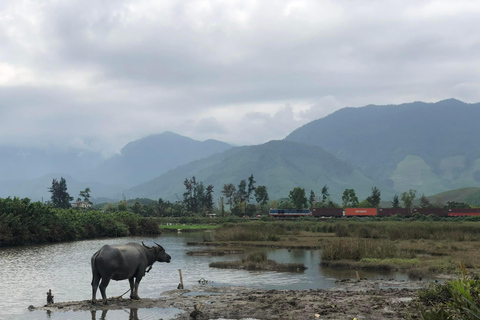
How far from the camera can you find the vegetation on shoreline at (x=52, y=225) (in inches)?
2361

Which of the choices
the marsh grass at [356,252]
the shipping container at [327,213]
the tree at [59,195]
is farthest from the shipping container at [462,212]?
the tree at [59,195]

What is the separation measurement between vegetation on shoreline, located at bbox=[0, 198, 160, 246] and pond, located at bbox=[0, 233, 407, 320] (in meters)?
13.5

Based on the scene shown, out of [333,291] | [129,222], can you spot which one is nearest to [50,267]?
[333,291]

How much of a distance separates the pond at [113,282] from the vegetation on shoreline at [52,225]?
1348cm

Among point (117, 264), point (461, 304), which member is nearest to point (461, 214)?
point (117, 264)

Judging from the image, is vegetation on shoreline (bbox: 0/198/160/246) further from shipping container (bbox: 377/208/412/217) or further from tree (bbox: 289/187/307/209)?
tree (bbox: 289/187/307/209)

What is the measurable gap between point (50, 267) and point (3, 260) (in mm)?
7535

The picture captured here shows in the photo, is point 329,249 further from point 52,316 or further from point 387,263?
point 52,316

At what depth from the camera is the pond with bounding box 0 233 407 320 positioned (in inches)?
847

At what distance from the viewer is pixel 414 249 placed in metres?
45.9

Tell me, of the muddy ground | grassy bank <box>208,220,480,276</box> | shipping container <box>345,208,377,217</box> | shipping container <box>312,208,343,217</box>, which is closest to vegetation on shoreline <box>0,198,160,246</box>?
grassy bank <box>208,220,480,276</box>

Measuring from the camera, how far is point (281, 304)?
2116 cm

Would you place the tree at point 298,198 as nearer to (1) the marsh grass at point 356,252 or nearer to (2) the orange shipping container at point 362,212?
(2) the orange shipping container at point 362,212

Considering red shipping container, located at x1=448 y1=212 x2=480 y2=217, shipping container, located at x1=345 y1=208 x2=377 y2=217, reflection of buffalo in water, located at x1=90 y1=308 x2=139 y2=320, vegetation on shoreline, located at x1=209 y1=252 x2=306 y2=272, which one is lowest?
red shipping container, located at x1=448 y1=212 x2=480 y2=217
